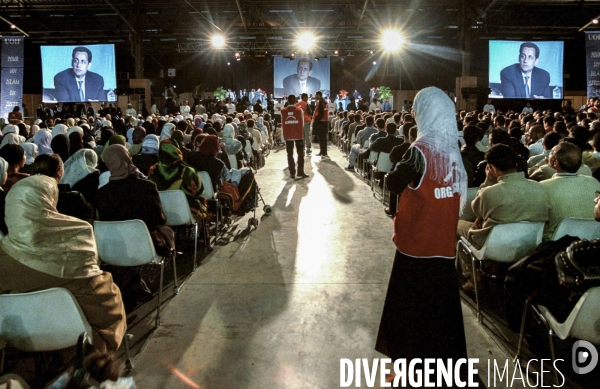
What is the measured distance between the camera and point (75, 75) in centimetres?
1955

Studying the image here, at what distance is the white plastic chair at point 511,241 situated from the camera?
3.47 metres

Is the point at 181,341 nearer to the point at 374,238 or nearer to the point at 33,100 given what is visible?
the point at 374,238

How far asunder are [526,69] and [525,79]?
41cm

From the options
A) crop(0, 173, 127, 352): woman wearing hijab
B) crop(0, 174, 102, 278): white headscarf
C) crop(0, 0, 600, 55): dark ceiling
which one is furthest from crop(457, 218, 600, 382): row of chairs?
crop(0, 0, 600, 55): dark ceiling

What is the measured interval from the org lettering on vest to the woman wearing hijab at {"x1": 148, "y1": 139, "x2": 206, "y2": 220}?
2851 millimetres

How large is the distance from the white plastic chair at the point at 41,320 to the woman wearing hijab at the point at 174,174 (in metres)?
2.52

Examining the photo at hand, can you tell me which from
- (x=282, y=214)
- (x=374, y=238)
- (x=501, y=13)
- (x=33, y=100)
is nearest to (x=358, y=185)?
(x=282, y=214)

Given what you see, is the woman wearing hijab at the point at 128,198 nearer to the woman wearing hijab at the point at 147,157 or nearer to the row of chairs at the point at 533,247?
the woman wearing hijab at the point at 147,157

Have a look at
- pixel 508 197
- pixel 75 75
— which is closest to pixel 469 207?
pixel 508 197

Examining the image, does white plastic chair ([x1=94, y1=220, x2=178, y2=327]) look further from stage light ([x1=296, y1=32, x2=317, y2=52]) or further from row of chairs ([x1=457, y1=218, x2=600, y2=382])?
stage light ([x1=296, y1=32, x2=317, y2=52])

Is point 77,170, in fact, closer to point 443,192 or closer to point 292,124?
point 443,192

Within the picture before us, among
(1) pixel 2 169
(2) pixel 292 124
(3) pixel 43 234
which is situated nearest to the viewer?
(3) pixel 43 234

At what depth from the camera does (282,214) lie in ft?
23.4

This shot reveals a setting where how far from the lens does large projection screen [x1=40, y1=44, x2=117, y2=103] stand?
62.8ft
